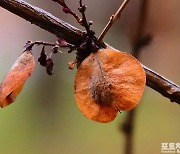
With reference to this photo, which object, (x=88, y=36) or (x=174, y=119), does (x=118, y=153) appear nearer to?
(x=174, y=119)

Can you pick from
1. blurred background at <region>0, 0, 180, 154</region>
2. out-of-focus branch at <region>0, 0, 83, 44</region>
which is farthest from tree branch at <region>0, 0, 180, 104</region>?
blurred background at <region>0, 0, 180, 154</region>

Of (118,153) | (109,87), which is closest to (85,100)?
(109,87)

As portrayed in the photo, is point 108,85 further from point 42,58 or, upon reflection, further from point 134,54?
point 134,54

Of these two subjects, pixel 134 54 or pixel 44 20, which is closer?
pixel 44 20

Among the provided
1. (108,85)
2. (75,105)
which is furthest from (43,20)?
(75,105)

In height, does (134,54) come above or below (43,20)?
above

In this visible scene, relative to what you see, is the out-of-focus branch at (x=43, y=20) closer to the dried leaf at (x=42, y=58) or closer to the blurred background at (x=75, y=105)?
the dried leaf at (x=42, y=58)

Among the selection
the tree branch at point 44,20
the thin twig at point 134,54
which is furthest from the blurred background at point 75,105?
the tree branch at point 44,20
